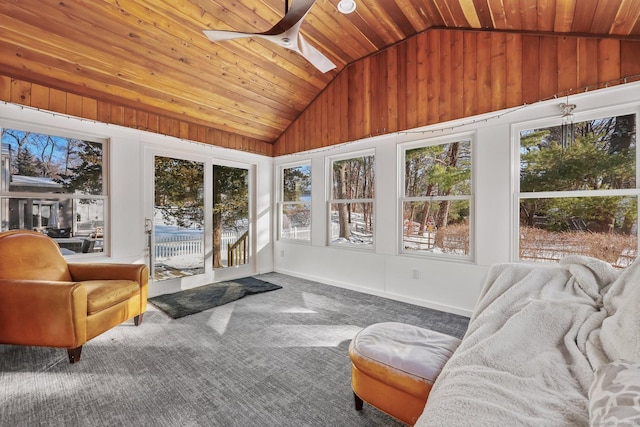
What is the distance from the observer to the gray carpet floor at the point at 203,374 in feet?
5.29

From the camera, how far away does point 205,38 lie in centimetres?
310

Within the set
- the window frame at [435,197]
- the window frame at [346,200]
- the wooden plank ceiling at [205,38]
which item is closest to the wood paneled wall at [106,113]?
the wooden plank ceiling at [205,38]

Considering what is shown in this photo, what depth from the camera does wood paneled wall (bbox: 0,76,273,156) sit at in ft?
9.25

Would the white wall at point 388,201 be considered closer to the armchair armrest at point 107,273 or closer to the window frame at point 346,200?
the window frame at point 346,200

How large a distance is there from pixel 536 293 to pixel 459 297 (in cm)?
189

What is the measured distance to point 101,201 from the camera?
11.3 ft

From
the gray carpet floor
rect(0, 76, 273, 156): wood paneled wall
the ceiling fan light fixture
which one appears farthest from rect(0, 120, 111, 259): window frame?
the ceiling fan light fixture

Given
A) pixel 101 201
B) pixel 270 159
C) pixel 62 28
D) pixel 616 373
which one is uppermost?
pixel 62 28

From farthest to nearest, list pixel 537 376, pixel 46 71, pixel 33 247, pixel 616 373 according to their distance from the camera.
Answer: pixel 46 71, pixel 33 247, pixel 537 376, pixel 616 373

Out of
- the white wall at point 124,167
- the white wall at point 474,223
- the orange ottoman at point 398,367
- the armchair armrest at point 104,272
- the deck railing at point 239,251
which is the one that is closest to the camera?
the orange ottoman at point 398,367

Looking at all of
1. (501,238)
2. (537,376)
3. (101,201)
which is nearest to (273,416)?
(537,376)

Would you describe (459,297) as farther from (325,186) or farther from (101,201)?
(101,201)

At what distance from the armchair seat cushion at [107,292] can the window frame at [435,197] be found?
10.0 ft

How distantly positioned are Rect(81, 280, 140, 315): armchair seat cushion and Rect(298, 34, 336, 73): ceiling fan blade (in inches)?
102
